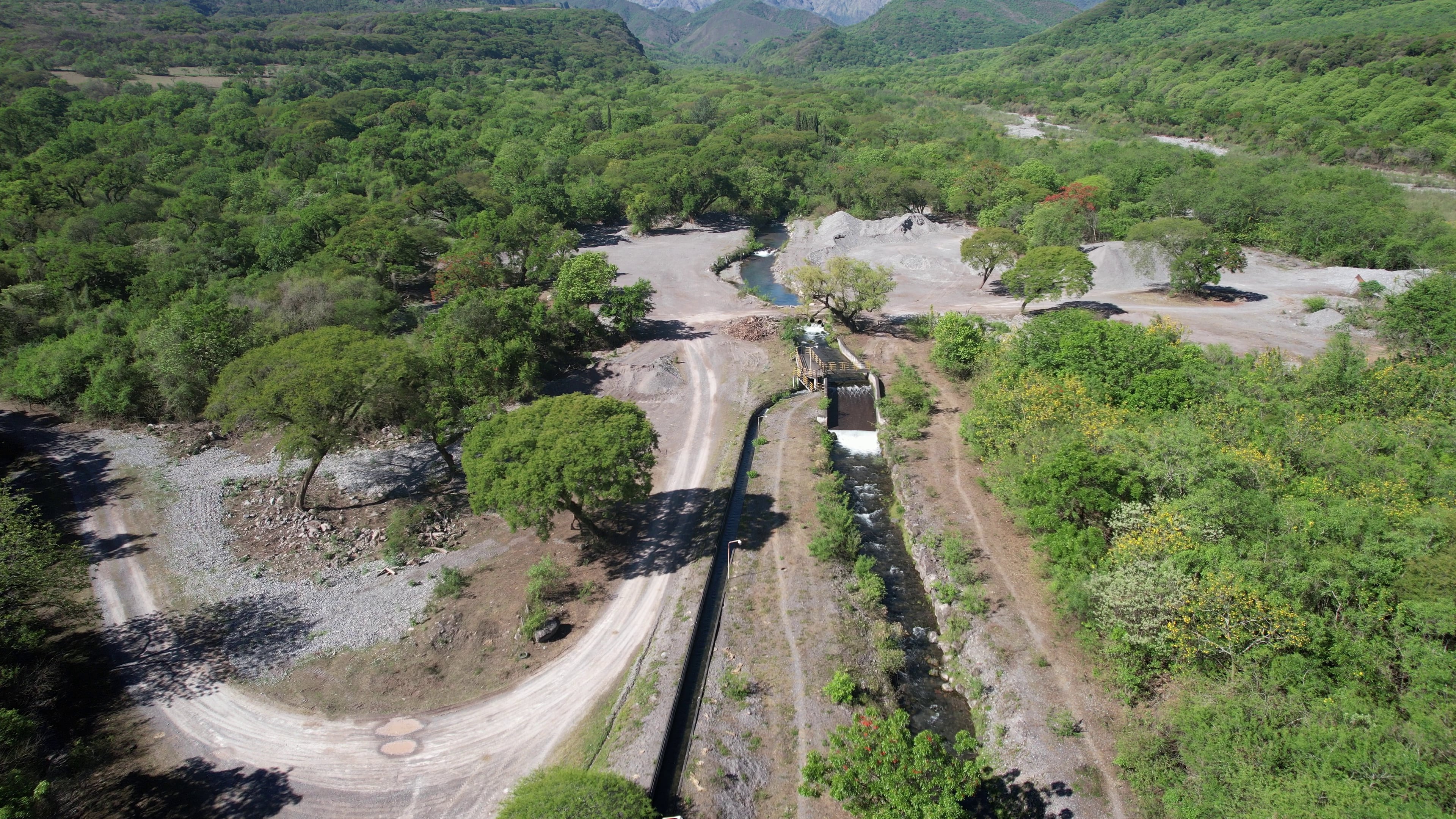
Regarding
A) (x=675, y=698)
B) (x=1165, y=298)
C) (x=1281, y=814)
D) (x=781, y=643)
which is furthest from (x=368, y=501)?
(x=1165, y=298)

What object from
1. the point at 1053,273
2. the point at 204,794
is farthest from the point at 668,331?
the point at 204,794

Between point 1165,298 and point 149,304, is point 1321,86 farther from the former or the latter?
point 149,304

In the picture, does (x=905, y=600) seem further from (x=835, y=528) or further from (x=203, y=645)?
(x=203, y=645)

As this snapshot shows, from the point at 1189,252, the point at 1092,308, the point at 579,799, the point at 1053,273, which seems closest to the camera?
the point at 579,799

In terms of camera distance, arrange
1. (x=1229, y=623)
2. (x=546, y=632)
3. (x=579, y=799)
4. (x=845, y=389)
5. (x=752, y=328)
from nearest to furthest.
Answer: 1. (x=579, y=799)
2. (x=1229, y=623)
3. (x=546, y=632)
4. (x=845, y=389)
5. (x=752, y=328)

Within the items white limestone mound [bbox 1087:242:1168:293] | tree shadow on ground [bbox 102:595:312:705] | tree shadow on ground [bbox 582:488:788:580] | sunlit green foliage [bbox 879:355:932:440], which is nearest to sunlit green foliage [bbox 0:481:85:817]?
tree shadow on ground [bbox 102:595:312:705]

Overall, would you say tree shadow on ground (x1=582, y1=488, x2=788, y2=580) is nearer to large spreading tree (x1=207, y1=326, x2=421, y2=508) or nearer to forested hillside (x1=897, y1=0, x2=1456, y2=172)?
large spreading tree (x1=207, y1=326, x2=421, y2=508)

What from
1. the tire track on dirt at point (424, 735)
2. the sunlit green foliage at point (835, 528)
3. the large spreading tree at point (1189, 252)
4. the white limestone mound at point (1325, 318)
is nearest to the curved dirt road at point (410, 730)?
the tire track on dirt at point (424, 735)
